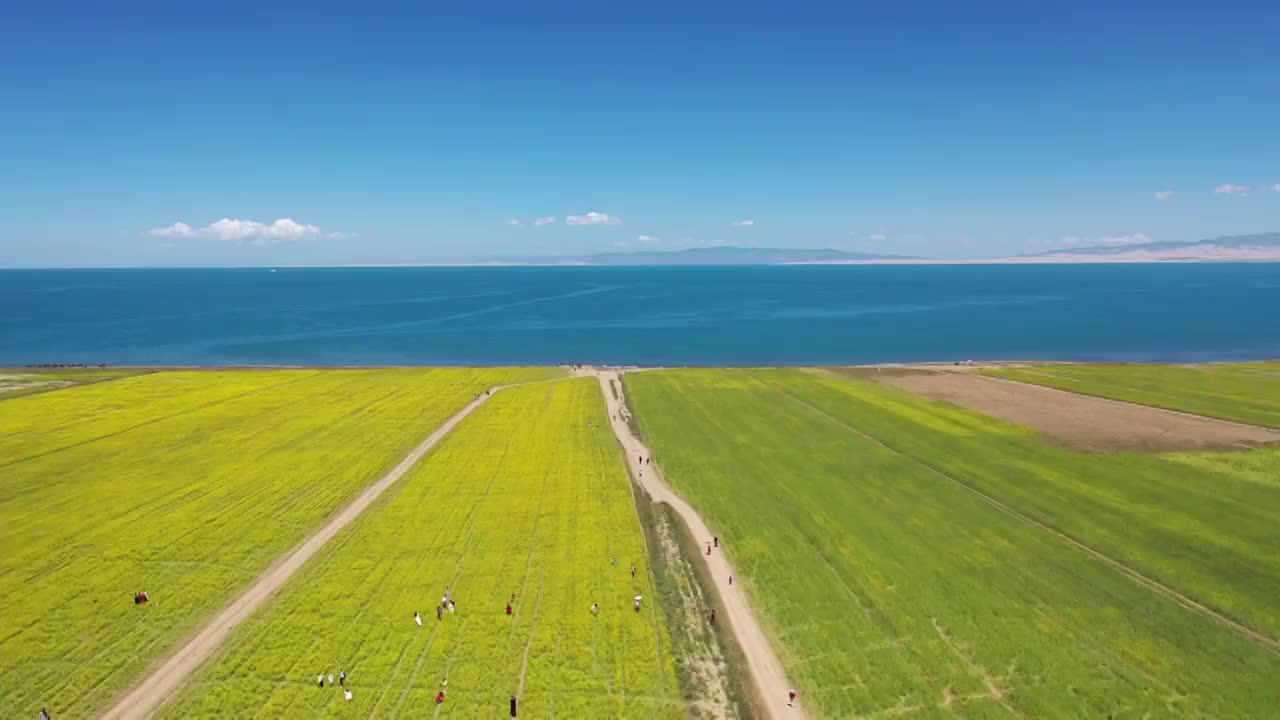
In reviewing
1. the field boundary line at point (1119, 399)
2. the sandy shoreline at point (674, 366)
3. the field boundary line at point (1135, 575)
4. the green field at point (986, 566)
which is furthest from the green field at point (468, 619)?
the field boundary line at point (1119, 399)

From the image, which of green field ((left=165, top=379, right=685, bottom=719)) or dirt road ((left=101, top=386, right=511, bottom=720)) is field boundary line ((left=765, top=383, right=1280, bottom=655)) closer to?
green field ((left=165, top=379, right=685, bottom=719))

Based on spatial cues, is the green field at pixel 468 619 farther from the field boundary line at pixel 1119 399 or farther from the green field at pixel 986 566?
the field boundary line at pixel 1119 399

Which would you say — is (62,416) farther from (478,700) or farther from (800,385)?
(800,385)

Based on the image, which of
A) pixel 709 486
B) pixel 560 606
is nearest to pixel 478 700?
pixel 560 606

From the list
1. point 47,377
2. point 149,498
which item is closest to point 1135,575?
point 149,498

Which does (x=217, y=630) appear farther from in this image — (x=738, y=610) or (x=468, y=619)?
(x=738, y=610)

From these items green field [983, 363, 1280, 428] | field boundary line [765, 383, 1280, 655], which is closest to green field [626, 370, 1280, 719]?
field boundary line [765, 383, 1280, 655]
